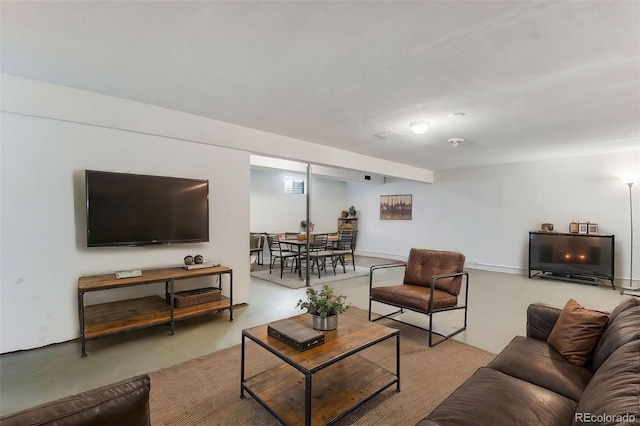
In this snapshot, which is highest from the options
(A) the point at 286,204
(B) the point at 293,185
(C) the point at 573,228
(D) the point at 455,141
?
(D) the point at 455,141

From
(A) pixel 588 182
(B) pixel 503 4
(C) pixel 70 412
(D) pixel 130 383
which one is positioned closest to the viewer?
(C) pixel 70 412

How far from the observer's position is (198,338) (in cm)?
310

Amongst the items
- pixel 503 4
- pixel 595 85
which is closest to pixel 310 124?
pixel 503 4

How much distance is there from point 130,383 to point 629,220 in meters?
7.53

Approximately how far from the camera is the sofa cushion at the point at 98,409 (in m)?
0.76

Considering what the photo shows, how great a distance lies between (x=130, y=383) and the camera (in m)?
0.94

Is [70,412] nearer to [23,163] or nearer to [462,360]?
[462,360]

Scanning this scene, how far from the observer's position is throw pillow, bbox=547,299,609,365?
1.74 m

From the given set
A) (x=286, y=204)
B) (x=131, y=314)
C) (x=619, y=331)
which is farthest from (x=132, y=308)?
(x=286, y=204)

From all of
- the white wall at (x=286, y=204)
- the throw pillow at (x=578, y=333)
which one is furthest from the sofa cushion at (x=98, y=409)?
the white wall at (x=286, y=204)

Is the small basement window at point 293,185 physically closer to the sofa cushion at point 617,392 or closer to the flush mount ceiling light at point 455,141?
the flush mount ceiling light at point 455,141

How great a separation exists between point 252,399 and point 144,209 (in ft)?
7.66

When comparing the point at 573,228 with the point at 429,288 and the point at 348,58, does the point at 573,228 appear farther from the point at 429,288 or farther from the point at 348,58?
the point at 348,58

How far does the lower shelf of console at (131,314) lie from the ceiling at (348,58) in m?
2.21
